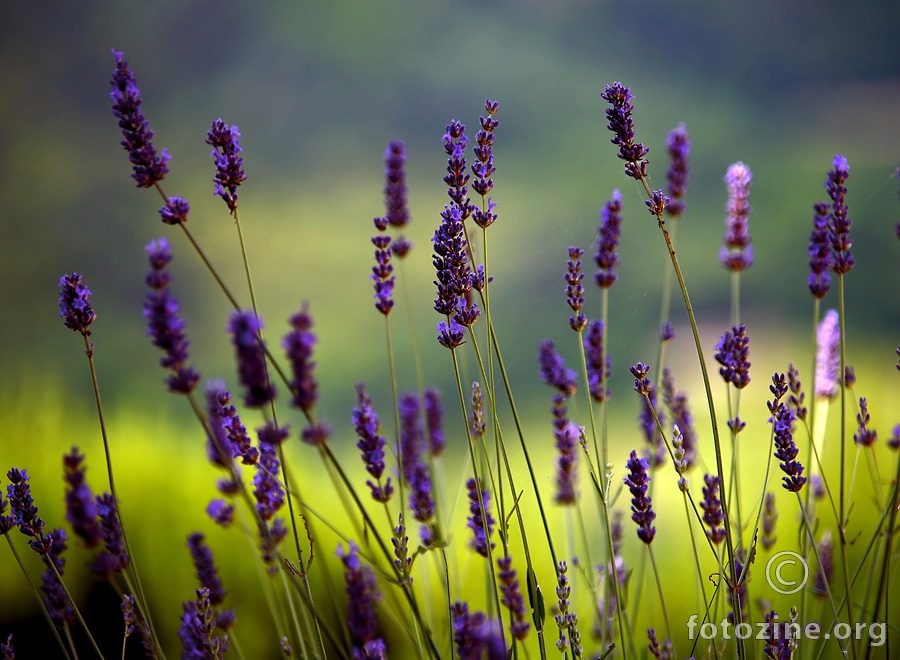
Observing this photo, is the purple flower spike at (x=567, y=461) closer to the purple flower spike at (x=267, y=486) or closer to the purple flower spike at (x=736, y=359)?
the purple flower spike at (x=736, y=359)

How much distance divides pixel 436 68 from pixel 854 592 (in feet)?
6.65

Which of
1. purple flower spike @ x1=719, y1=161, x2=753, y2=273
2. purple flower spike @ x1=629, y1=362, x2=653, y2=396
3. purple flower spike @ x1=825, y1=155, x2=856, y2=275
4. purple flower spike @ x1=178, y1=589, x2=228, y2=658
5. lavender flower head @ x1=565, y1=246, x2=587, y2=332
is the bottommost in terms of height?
purple flower spike @ x1=178, y1=589, x2=228, y2=658

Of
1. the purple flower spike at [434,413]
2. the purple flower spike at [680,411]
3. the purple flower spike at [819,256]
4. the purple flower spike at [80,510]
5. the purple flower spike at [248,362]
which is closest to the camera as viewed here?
the purple flower spike at [248,362]

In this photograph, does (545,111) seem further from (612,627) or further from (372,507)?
(612,627)

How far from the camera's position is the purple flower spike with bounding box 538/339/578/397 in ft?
2.77

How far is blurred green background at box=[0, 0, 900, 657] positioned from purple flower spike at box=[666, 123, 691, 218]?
1.20m

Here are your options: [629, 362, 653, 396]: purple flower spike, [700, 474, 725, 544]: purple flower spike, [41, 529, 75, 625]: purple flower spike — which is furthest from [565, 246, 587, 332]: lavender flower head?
[41, 529, 75, 625]: purple flower spike

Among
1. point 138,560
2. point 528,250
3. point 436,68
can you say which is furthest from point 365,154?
point 138,560

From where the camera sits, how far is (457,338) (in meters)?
0.67

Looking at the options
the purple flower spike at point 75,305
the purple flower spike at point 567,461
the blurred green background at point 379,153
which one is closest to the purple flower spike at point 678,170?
the purple flower spike at point 567,461

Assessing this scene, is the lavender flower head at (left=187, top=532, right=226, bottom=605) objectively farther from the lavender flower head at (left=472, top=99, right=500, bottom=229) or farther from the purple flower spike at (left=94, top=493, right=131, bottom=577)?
the lavender flower head at (left=472, top=99, right=500, bottom=229)

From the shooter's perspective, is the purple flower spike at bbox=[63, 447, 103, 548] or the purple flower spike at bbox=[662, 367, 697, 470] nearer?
the purple flower spike at bbox=[63, 447, 103, 548]

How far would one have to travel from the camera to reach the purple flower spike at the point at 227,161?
0.67 meters

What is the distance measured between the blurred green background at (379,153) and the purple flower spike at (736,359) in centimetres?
145
